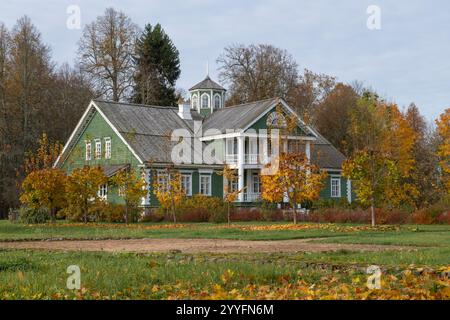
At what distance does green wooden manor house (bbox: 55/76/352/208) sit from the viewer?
155ft

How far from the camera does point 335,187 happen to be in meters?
55.2

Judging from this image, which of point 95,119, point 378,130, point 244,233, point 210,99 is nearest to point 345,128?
point 378,130

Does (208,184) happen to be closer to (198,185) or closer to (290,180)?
(198,185)

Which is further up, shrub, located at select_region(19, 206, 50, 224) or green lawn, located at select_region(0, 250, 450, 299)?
shrub, located at select_region(19, 206, 50, 224)

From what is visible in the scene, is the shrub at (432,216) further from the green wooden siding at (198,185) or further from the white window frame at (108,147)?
the white window frame at (108,147)

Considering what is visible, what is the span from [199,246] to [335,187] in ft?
124

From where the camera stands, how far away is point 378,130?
56.8m

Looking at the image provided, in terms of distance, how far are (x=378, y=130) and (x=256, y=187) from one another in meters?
12.2

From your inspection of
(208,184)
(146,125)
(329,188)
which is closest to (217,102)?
(146,125)

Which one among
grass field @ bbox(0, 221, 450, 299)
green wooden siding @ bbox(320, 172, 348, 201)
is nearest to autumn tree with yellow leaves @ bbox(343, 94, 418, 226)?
green wooden siding @ bbox(320, 172, 348, 201)

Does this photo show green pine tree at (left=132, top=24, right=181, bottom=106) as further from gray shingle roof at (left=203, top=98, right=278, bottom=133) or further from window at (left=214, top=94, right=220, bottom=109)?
gray shingle roof at (left=203, top=98, right=278, bottom=133)

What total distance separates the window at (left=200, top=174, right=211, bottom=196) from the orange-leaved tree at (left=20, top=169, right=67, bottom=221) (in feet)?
53.8
